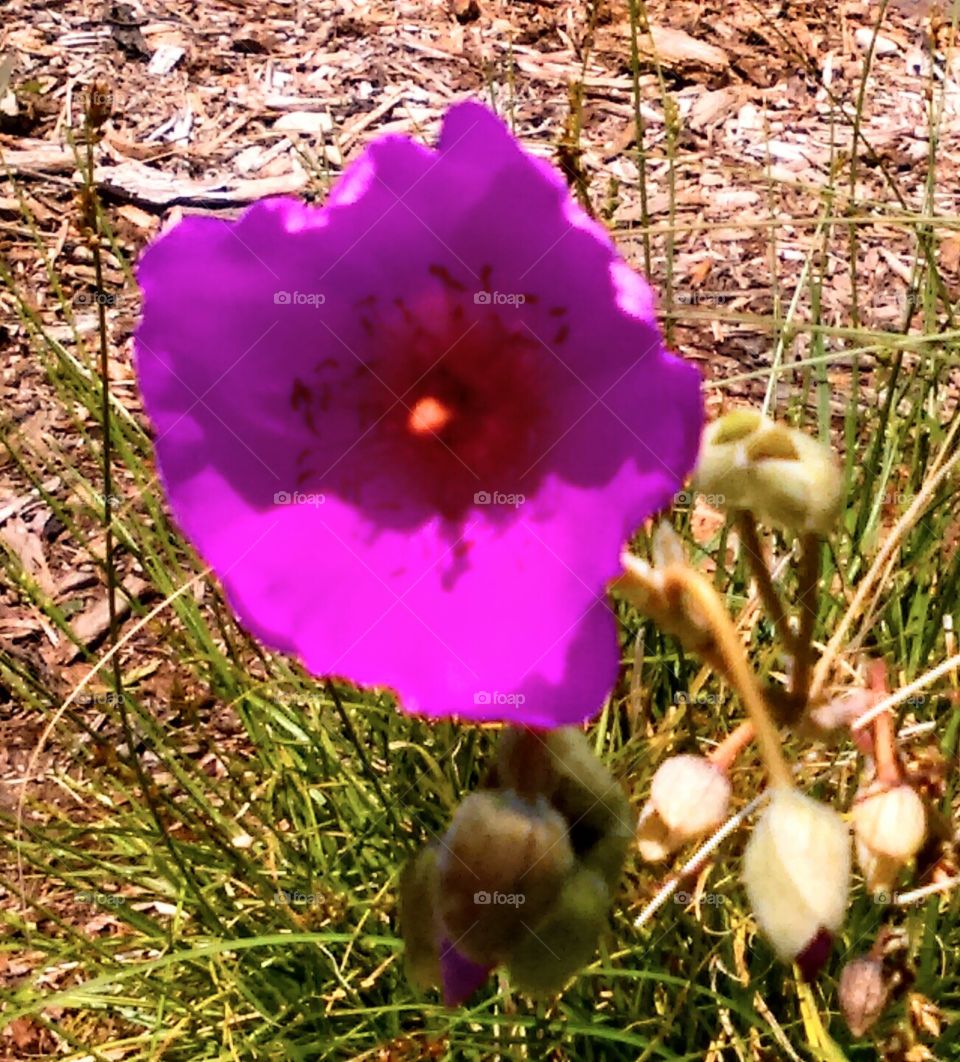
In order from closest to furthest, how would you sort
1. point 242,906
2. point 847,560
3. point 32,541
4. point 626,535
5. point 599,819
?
point 626,535 < point 599,819 < point 242,906 < point 847,560 < point 32,541

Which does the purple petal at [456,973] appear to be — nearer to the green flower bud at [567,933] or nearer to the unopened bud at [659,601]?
the green flower bud at [567,933]

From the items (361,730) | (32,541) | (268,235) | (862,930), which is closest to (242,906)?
(361,730)

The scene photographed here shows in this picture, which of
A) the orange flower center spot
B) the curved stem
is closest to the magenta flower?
the orange flower center spot

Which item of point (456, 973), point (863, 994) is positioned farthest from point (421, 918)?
point (863, 994)

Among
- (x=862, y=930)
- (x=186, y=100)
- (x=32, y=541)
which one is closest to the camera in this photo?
(x=862, y=930)

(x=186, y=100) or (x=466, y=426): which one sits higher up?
(x=466, y=426)

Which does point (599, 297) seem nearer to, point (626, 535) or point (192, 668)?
point (626, 535)

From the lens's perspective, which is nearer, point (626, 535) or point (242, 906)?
point (626, 535)

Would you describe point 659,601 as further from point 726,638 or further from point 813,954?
point 813,954
